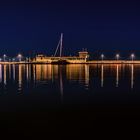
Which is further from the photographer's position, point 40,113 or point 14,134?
point 40,113

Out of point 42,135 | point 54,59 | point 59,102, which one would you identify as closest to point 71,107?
point 59,102

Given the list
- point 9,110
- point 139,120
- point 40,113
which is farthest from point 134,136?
point 9,110

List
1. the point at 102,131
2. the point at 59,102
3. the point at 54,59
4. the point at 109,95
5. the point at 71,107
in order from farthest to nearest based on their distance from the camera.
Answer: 1. the point at 54,59
2. the point at 109,95
3. the point at 59,102
4. the point at 71,107
5. the point at 102,131

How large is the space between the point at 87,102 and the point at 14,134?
5605 mm

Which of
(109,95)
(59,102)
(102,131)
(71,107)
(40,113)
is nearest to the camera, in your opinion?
(102,131)

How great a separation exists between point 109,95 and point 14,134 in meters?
8.13

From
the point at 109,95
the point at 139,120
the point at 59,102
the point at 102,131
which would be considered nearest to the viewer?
the point at 102,131

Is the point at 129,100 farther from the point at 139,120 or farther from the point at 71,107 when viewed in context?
the point at 139,120

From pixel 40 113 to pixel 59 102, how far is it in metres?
2.49

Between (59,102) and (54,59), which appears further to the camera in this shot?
(54,59)

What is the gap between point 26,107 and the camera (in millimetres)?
12273

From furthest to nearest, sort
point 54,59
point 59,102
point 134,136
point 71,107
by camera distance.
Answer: point 54,59, point 59,102, point 71,107, point 134,136

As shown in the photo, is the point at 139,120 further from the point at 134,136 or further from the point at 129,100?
the point at 129,100

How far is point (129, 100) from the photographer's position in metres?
13.9
